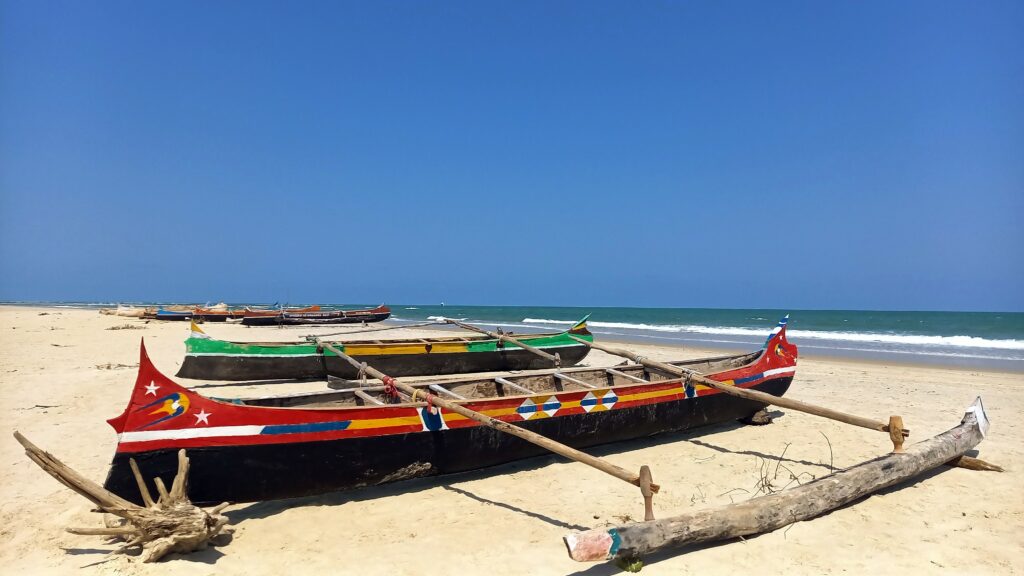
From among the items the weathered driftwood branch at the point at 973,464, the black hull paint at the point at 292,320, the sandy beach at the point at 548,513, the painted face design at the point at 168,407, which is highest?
the painted face design at the point at 168,407

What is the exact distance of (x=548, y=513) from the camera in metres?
5.15

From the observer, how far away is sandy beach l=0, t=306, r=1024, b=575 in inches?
162

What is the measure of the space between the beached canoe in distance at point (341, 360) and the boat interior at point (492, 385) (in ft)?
12.5

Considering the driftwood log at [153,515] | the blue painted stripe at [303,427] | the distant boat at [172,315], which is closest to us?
the driftwood log at [153,515]

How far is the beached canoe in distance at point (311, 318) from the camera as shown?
96.1 ft

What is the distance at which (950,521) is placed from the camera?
5.07m

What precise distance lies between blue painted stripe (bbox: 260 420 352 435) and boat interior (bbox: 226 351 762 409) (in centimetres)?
70

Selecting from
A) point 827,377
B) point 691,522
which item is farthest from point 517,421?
point 827,377

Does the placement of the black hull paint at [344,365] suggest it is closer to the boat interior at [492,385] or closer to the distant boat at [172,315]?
the boat interior at [492,385]

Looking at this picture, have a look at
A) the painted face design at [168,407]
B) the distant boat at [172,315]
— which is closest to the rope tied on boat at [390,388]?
the painted face design at [168,407]

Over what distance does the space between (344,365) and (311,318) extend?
2043cm

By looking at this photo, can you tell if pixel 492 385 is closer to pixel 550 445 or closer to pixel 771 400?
Result: pixel 550 445

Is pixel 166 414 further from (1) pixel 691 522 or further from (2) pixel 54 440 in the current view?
(1) pixel 691 522

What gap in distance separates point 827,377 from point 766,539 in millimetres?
11019
